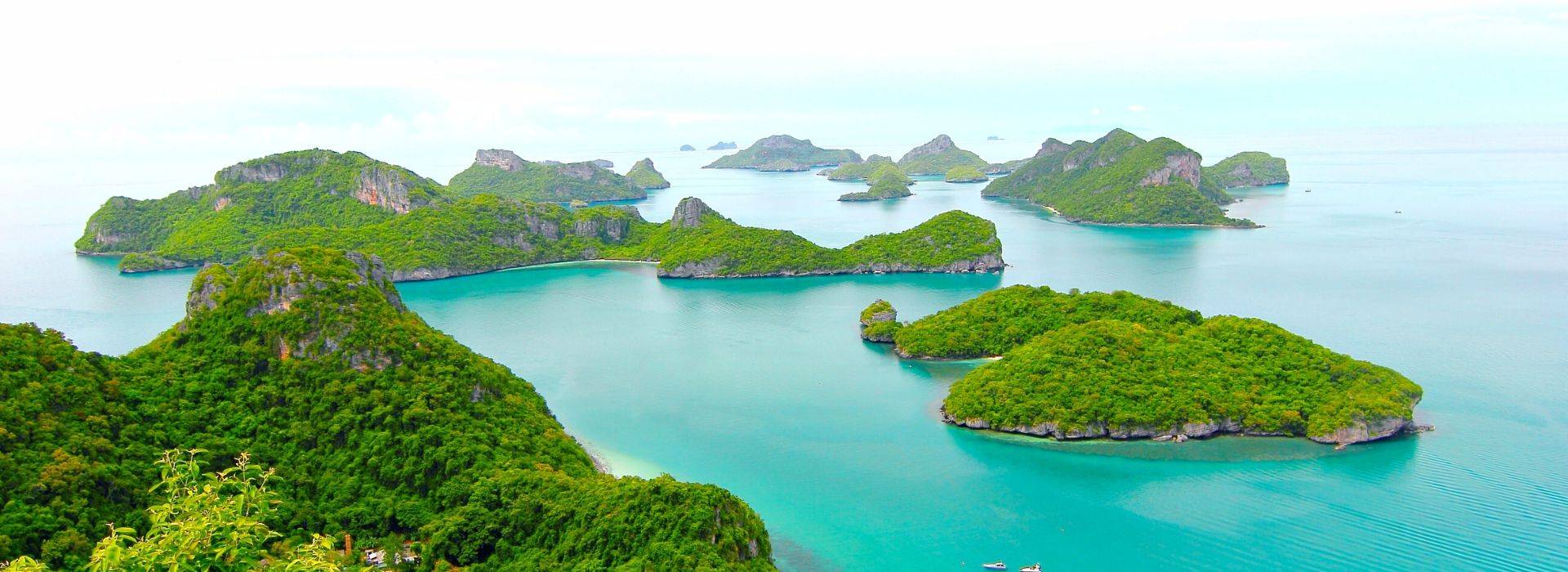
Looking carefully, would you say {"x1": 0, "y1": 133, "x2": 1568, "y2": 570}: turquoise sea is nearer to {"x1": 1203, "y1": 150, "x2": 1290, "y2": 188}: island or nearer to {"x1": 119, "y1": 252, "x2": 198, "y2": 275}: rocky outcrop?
{"x1": 119, "y1": 252, "x2": 198, "y2": 275}: rocky outcrop

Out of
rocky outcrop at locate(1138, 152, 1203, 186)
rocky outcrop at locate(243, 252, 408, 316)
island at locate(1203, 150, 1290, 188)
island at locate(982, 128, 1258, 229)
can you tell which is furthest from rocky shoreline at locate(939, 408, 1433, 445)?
island at locate(1203, 150, 1290, 188)

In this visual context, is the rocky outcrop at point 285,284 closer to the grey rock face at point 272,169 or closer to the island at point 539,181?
the grey rock face at point 272,169

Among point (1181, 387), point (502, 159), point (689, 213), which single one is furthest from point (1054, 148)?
point (1181, 387)

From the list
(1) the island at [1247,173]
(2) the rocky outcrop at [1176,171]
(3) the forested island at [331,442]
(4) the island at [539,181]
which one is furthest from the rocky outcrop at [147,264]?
(1) the island at [1247,173]

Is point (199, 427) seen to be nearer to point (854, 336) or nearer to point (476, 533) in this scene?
point (476, 533)

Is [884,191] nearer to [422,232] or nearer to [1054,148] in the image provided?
[1054,148]

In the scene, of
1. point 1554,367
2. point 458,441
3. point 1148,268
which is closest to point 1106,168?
point 1148,268
